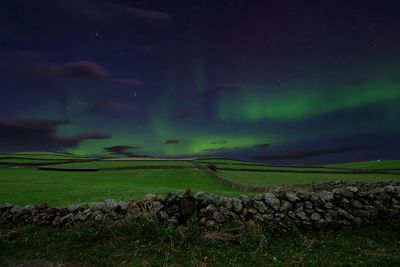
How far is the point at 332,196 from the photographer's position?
1426cm

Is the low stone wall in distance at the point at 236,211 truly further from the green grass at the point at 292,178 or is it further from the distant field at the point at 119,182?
the green grass at the point at 292,178

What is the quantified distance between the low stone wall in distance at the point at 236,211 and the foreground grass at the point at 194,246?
47 centimetres

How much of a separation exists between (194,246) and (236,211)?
2.70 m

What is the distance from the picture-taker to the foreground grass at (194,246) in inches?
410

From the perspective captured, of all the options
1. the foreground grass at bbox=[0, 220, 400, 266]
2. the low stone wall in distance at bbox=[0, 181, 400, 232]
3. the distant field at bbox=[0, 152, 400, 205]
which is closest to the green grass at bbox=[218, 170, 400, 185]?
A: the distant field at bbox=[0, 152, 400, 205]

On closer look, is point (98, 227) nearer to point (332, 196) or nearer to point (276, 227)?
point (276, 227)

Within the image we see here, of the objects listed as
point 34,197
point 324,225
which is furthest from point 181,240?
point 34,197

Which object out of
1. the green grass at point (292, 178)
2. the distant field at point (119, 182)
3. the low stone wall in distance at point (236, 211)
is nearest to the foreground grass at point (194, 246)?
the low stone wall in distance at point (236, 211)

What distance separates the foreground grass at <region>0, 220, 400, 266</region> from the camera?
10.4 metres

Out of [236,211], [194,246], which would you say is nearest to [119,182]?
[236,211]

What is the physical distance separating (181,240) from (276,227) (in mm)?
3880

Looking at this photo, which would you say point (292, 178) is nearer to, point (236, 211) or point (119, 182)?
point (119, 182)

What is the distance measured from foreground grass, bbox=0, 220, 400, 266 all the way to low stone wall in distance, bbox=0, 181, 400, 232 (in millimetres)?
475

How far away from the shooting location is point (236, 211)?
1338cm
